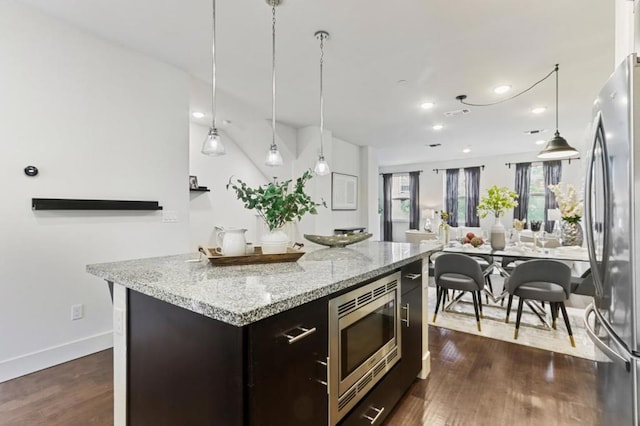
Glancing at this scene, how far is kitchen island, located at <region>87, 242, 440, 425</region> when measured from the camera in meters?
0.94

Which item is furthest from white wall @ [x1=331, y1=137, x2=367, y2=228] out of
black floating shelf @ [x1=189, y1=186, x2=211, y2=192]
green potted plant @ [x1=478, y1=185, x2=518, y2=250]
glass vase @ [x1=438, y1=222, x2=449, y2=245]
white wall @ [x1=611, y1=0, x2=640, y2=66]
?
white wall @ [x1=611, y1=0, x2=640, y2=66]

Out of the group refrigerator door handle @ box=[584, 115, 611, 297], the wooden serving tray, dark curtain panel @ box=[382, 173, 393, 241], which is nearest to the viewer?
refrigerator door handle @ box=[584, 115, 611, 297]

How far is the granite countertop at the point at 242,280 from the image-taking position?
95 centimetres

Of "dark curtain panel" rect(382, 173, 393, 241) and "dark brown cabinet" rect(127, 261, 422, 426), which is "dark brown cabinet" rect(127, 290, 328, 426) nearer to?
"dark brown cabinet" rect(127, 261, 422, 426)

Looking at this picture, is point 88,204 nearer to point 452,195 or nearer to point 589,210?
point 589,210

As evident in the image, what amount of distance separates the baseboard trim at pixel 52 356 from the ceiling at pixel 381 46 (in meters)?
2.58

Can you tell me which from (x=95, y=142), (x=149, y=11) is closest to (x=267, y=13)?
(x=149, y=11)

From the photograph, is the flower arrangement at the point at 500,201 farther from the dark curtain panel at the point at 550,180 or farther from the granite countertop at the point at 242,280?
the dark curtain panel at the point at 550,180

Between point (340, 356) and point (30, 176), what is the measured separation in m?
2.61

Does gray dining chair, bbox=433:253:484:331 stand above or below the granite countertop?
below

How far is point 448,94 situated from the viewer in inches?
153

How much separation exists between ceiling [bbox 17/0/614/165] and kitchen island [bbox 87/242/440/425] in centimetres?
191

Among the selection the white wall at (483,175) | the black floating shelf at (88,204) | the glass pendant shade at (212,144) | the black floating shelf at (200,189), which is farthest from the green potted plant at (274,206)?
the white wall at (483,175)

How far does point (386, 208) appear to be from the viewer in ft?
34.4
